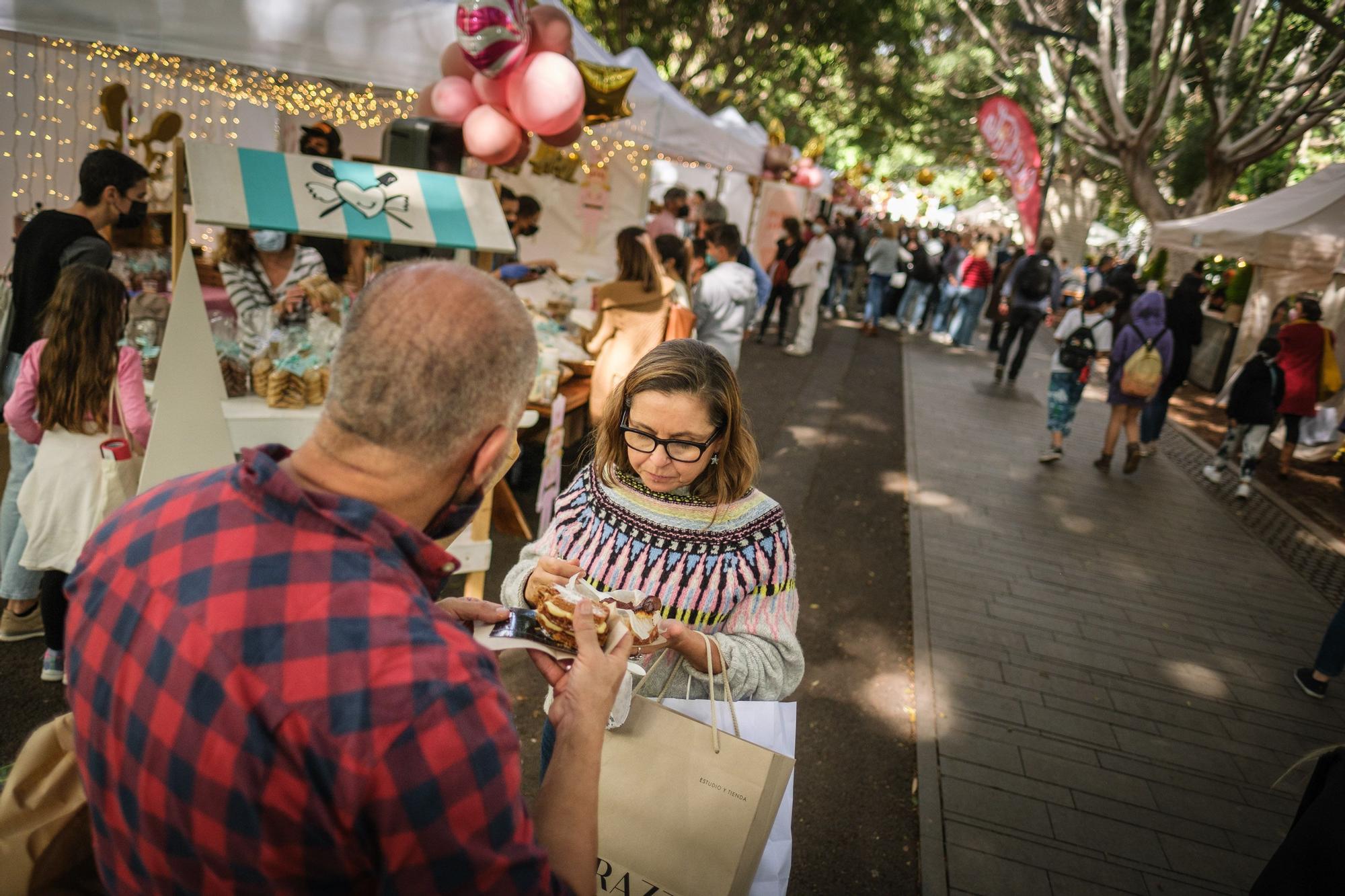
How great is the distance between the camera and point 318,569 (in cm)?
96

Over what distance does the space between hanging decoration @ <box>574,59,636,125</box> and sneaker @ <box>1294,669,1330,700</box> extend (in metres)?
5.90

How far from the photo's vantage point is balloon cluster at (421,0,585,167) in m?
5.08

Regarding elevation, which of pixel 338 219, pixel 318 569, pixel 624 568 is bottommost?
pixel 624 568

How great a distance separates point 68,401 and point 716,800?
3.22 meters

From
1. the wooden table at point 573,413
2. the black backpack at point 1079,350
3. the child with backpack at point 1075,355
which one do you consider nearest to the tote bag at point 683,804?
the wooden table at point 573,413

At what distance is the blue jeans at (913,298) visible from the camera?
1611 centimetres

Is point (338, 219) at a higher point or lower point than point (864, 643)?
higher

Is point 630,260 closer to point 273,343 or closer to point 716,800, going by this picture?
point 273,343

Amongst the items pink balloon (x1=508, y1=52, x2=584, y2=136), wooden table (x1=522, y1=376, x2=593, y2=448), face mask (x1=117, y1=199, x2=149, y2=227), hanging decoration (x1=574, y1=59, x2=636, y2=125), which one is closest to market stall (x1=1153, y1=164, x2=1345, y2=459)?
hanging decoration (x1=574, y1=59, x2=636, y2=125)

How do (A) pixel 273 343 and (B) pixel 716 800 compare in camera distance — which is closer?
(B) pixel 716 800

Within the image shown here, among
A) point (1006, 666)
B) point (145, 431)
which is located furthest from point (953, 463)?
point (145, 431)

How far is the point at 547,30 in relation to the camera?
5594mm

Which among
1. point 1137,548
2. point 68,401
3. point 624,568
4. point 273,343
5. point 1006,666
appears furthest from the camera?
point 1137,548

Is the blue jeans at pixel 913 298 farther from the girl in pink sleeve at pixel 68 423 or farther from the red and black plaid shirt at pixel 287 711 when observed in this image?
the red and black plaid shirt at pixel 287 711
